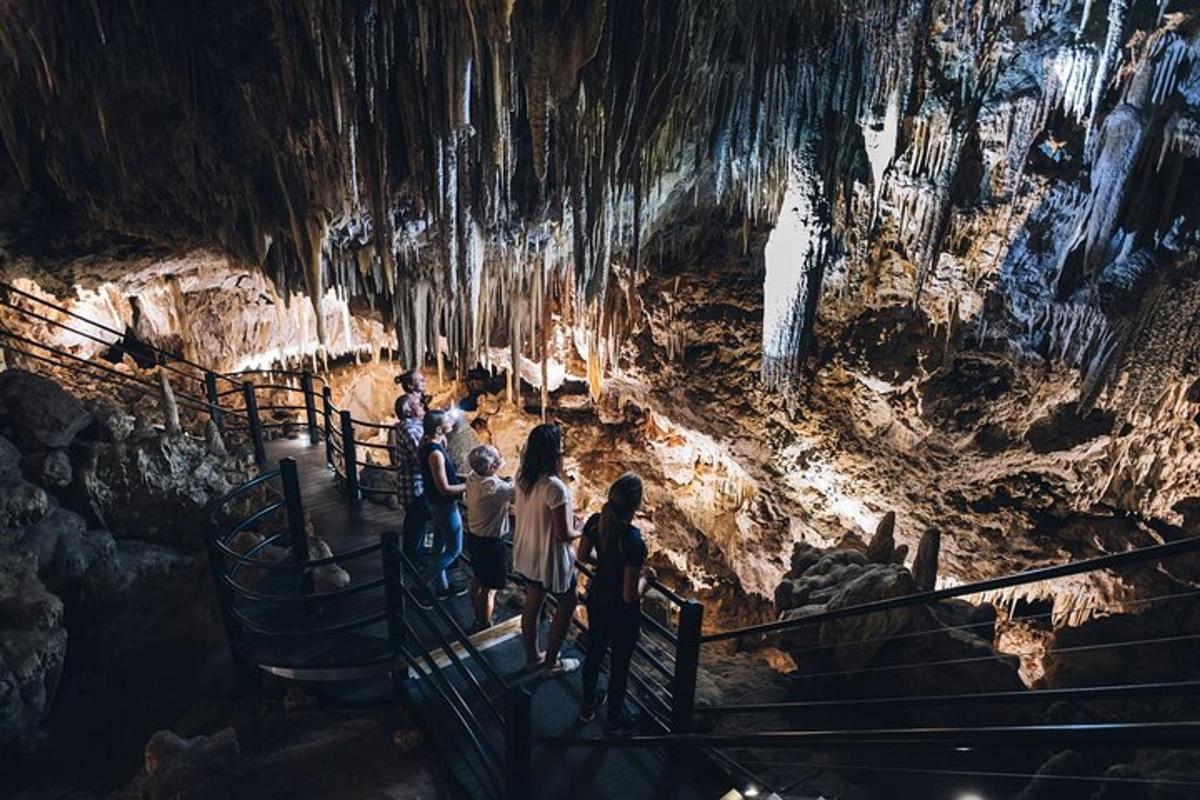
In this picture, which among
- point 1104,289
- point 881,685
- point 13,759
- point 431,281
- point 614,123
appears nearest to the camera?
point 13,759

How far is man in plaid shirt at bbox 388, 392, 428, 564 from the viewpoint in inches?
162

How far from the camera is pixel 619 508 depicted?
2.69m

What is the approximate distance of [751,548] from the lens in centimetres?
999

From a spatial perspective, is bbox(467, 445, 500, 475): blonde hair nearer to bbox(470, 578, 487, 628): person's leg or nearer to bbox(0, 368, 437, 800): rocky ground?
bbox(470, 578, 487, 628): person's leg

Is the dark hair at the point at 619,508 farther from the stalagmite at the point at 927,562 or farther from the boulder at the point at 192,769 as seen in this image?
the stalagmite at the point at 927,562

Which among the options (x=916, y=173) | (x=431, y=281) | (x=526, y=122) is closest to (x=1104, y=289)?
(x=916, y=173)

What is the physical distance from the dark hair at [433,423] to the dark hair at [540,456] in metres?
0.89

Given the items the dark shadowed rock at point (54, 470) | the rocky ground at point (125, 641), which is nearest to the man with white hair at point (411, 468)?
the rocky ground at point (125, 641)

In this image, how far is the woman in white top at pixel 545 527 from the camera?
2988 mm

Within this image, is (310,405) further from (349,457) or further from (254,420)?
(349,457)

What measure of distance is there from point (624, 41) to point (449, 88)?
1.51 metres

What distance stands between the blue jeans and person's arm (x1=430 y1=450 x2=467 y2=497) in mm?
242

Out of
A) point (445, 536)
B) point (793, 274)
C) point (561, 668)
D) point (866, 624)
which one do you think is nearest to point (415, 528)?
point (445, 536)

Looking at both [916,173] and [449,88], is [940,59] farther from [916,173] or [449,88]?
[449,88]
